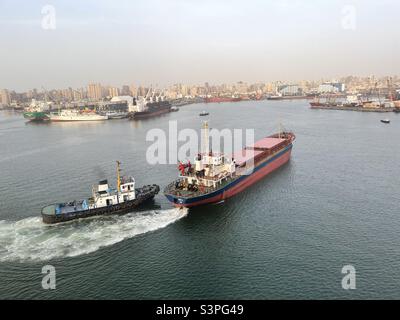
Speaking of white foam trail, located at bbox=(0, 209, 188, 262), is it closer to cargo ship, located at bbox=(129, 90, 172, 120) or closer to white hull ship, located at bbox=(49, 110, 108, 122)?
cargo ship, located at bbox=(129, 90, 172, 120)

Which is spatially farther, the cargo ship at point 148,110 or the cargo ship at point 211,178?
the cargo ship at point 148,110

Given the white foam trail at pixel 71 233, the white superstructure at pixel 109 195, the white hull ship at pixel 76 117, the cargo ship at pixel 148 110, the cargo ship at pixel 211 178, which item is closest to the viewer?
the white foam trail at pixel 71 233

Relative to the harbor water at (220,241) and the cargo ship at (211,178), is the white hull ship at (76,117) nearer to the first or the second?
the harbor water at (220,241)

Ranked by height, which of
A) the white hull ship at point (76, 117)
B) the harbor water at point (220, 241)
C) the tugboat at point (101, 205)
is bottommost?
the harbor water at point (220, 241)

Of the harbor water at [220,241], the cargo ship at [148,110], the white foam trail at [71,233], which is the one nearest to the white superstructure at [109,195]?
the white foam trail at [71,233]

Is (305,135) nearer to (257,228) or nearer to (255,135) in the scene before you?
(255,135)

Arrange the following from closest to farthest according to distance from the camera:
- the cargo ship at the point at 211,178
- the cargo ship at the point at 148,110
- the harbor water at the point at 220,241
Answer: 1. the harbor water at the point at 220,241
2. the cargo ship at the point at 211,178
3. the cargo ship at the point at 148,110

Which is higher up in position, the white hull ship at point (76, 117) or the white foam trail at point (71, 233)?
the white hull ship at point (76, 117)
